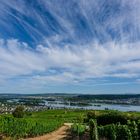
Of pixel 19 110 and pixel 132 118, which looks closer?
pixel 132 118

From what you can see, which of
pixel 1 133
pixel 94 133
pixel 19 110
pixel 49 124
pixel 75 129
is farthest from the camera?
pixel 19 110

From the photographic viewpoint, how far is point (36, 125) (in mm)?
59906

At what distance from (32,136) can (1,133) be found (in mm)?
8340

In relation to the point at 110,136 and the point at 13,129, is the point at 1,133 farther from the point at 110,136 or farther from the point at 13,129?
the point at 110,136

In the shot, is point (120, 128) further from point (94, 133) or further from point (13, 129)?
point (13, 129)

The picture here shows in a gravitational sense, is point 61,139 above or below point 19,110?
below

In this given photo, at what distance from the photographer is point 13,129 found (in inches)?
2071

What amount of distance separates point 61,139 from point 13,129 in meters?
8.17

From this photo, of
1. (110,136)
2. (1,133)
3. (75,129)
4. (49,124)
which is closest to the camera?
(110,136)

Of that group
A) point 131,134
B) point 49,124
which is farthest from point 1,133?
point 131,134

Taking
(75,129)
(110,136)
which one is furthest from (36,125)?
(110,136)

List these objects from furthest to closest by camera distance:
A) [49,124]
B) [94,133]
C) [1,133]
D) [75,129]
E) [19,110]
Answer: [19,110], [49,124], [75,129], [1,133], [94,133]

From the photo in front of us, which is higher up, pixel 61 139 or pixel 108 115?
pixel 108 115

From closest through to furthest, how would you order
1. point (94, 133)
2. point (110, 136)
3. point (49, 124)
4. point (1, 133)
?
point (94, 133), point (110, 136), point (1, 133), point (49, 124)
